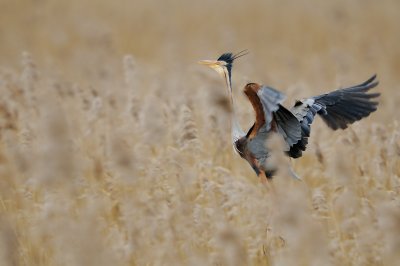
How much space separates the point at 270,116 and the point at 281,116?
280 mm

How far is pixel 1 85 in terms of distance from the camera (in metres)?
5.24

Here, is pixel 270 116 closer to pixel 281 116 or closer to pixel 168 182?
pixel 281 116

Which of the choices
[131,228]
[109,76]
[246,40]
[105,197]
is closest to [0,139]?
[105,197]

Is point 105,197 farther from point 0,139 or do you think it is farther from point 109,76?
point 109,76

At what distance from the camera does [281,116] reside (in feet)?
11.5

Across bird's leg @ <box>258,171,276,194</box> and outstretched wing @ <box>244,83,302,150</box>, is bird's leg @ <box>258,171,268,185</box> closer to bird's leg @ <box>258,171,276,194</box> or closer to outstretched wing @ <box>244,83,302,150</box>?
bird's leg @ <box>258,171,276,194</box>

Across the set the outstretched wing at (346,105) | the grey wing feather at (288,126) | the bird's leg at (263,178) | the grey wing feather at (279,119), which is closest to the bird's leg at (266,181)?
the bird's leg at (263,178)

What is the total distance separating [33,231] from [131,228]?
82 cm

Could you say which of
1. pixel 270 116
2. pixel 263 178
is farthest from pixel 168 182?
pixel 270 116

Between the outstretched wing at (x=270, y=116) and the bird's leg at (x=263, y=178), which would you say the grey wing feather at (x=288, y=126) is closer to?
the outstretched wing at (x=270, y=116)

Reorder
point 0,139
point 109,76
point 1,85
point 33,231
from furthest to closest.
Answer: point 109,76 → point 1,85 → point 0,139 → point 33,231

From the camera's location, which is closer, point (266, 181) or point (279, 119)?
point (279, 119)

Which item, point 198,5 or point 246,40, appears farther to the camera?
point 198,5

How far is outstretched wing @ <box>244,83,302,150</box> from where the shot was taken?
3107 millimetres
